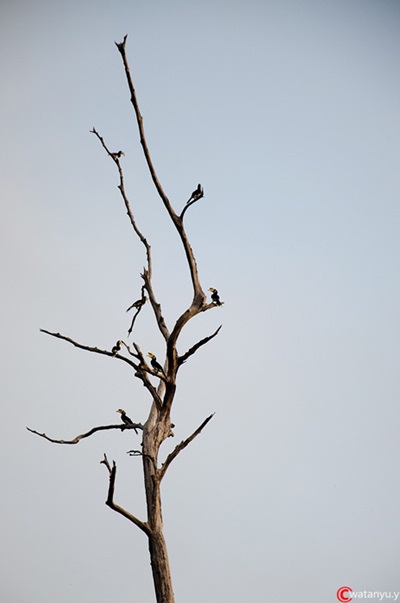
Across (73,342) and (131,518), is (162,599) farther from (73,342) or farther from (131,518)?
(73,342)

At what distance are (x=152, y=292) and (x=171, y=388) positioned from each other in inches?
39.3

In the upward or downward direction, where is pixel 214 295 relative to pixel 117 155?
downward

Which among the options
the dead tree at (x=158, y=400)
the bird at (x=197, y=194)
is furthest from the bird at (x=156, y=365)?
the bird at (x=197, y=194)

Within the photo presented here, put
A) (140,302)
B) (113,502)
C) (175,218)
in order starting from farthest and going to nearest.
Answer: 1. (140,302)
2. (175,218)
3. (113,502)

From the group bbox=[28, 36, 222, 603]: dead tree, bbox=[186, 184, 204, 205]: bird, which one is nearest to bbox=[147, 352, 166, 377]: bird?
bbox=[28, 36, 222, 603]: dead tree

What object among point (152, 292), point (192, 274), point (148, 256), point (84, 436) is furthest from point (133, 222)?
point (84, 436)

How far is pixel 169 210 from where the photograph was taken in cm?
457

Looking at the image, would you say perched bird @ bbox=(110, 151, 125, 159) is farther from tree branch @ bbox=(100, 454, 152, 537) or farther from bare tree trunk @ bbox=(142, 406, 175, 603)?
tree branch @ bbox=(100, 454, 152, 537)

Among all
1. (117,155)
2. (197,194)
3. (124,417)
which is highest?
(117,155)

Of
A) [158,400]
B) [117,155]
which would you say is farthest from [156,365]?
[117,155]

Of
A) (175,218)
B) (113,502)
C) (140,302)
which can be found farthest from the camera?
(140,302)

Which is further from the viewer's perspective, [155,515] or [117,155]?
[117,155]

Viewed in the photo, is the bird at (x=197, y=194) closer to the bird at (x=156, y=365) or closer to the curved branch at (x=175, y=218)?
the curved branch at (x=175, y=218)

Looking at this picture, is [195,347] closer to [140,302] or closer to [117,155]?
[140,302]
